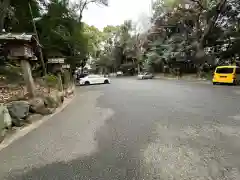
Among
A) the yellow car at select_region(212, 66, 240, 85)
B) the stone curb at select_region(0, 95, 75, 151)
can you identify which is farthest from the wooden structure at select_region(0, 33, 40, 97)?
the yellow car at select_region(212, 66, 240, 85)

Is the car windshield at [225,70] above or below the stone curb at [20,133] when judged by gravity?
above

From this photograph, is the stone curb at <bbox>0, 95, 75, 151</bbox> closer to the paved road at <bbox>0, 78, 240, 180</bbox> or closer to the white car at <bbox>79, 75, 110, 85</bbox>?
the paved road at <bbox>0, 78, 240, 180</bbox>

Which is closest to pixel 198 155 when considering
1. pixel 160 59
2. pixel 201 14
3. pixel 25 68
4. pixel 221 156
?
pixel 221 156

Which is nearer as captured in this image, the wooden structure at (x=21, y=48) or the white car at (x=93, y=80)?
the wooden structure at (x=21, y=48)

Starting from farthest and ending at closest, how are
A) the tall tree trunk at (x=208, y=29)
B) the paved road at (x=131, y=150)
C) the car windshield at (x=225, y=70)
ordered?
the tall tree trunk at (x=208, y=29) < the car windshield at (x=225, y=70) < the paved road at (x=131, y=150)

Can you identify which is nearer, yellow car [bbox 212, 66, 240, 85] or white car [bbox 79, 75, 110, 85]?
yellow car [bbox 212, 66, 240, 85]

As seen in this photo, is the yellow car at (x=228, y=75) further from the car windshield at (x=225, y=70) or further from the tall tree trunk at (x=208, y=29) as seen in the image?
the tall tree trunk at (x=208, y=29)

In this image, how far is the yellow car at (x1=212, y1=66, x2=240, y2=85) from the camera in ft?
46.8

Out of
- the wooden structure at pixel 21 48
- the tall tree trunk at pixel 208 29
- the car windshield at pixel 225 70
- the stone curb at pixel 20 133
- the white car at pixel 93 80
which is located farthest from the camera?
the white car at pixel 93 80

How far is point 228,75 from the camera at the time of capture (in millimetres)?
14453

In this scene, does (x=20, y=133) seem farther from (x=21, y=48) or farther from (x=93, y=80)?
(x=93, y=80)

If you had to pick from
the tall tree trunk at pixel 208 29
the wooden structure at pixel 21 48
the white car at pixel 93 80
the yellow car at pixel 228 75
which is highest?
the tall tree trunk at pixel 208 29

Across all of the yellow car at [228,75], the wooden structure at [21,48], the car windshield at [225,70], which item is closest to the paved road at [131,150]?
the wooden structure at [21,48]

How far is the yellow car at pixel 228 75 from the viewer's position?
14.3 metres
